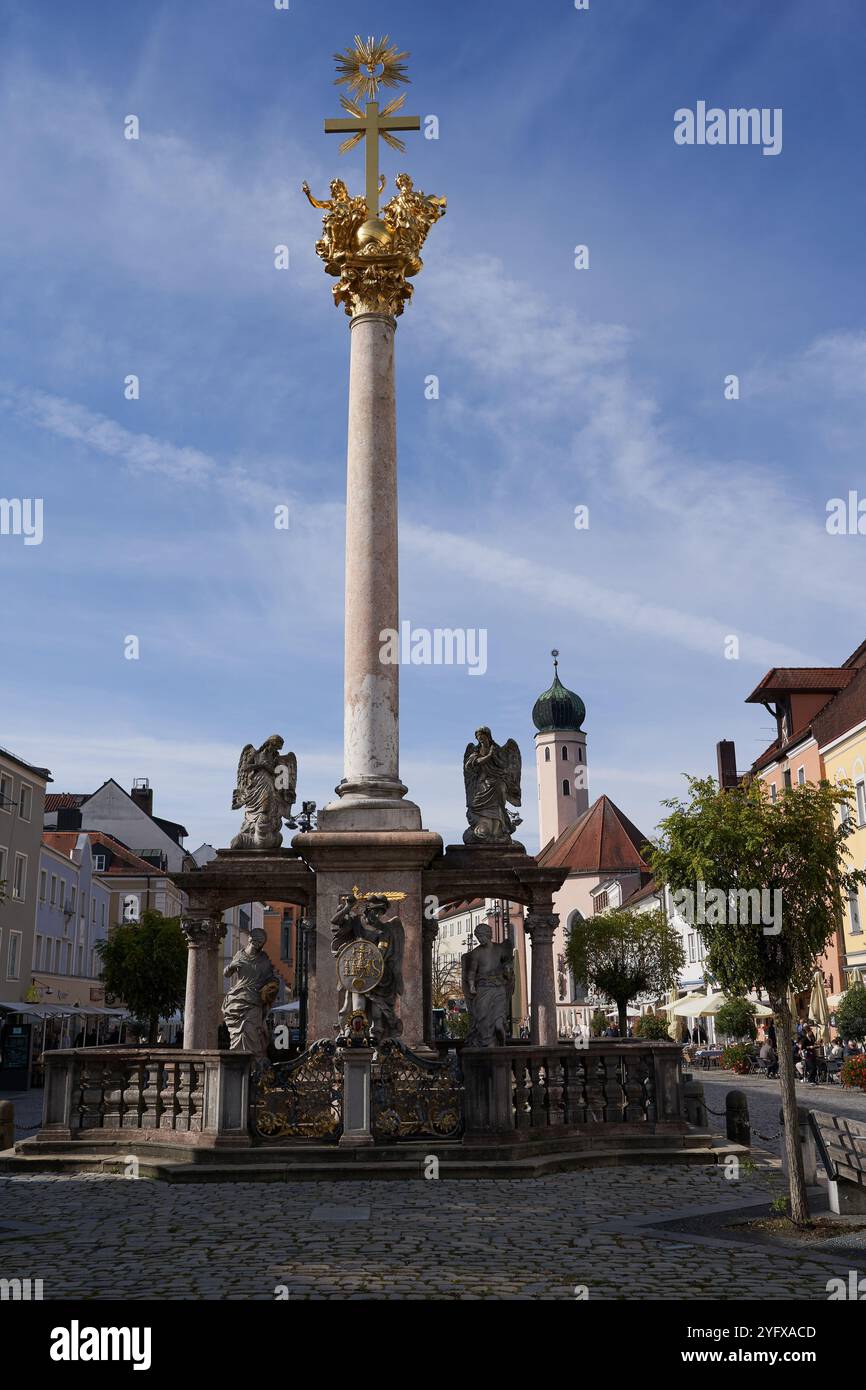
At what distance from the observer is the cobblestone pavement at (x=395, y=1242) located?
27.1ft

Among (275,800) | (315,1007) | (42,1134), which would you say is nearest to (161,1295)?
(42,1134)

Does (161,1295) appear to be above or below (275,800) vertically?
below

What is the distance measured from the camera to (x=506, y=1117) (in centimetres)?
1448

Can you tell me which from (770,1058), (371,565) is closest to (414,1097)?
(371,565)

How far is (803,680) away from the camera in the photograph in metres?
52.9

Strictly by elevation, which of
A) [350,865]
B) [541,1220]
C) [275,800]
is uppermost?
[275,800]

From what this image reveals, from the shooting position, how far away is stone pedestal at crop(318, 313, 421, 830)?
809 inches

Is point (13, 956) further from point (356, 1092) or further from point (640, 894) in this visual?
point (640, 894)

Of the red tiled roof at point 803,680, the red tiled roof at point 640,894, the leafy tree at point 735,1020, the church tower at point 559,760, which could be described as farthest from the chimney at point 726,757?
the church tower at point 559,760

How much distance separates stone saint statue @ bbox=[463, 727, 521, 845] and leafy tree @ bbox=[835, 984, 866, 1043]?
1725 centimetres

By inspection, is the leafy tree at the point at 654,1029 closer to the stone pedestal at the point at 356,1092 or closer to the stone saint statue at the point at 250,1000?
the stone saint statue at the point at 250,1000
